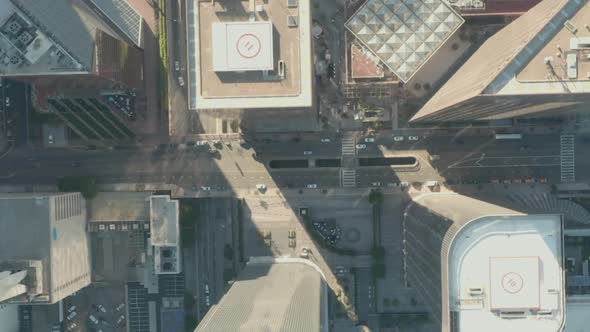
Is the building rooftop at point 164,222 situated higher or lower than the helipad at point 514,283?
higher

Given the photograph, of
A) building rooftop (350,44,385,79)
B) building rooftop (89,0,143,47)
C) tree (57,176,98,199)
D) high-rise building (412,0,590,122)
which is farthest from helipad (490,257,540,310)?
tree (57,176,98,199)

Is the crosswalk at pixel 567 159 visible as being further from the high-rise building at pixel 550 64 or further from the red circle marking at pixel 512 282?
the high-rise building at pixel 550 64

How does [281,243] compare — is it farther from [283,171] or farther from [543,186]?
[543,186]

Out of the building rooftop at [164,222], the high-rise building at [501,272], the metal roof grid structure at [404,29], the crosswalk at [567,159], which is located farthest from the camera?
the crosswalk at [567,159]

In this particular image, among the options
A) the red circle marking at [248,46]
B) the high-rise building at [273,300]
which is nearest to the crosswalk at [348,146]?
the high-rise building at [273,300]

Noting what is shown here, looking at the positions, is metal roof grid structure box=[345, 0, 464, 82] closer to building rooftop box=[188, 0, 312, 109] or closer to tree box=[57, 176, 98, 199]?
building rooftop box=[188, 0, 312, 109]

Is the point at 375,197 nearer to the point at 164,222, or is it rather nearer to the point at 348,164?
the point at 348,164

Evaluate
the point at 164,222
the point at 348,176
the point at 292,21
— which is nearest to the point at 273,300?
the point at 164,222
